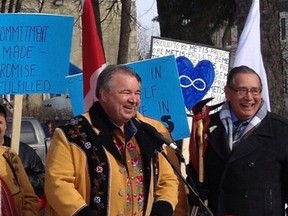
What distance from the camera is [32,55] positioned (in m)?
5.59

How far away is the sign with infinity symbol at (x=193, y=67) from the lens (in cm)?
679

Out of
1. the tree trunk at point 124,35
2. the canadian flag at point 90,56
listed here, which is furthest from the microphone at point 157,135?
the tree trunk at point 124,35

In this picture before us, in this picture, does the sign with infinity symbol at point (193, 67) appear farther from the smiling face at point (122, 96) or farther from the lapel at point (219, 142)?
the smiling face at point (122, 96)

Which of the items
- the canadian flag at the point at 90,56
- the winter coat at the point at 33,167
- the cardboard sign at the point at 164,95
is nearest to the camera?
the winter coat at the point at 33,167

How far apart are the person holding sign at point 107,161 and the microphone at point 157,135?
5 cm

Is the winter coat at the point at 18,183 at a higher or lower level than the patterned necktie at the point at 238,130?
lower

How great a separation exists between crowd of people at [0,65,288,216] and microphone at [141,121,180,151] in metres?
0.02

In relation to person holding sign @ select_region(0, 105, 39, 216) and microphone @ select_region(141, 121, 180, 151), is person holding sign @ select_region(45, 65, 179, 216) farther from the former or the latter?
person holding sign @ select_region(0, 105, 39, 216)

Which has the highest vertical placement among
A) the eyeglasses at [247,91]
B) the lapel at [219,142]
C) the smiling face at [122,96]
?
the eyeglasses at [247,91]

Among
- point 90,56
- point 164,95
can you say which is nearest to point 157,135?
point 90,56

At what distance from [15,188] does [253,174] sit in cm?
136

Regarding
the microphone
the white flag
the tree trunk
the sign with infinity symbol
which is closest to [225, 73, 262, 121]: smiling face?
the microphone

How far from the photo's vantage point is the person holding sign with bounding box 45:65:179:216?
3.85 m

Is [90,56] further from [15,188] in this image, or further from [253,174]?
[253,174]
